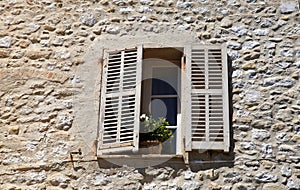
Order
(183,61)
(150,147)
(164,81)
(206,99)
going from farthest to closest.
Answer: (164,81)
(183,61)
(206,99)
(150,147)

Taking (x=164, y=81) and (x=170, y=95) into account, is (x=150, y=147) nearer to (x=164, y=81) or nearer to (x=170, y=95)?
(x=170, y=95)

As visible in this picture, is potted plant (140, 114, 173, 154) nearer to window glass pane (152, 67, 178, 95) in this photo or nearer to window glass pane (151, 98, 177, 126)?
window glass pane (151, 98, 177, 126)

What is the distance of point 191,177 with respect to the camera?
179 inches

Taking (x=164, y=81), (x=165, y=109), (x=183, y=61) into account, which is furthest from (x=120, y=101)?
(x=183, y=61)

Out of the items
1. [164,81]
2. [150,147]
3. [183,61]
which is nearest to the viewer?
[150,147]

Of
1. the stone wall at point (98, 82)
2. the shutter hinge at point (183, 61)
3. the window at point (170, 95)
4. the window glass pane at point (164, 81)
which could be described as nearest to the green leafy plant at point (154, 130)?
the window at point (170, 95)

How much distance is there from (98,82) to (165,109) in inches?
26.6

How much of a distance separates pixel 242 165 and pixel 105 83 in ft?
4.78

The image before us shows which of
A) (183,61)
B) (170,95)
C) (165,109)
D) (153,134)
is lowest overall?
(153,134)

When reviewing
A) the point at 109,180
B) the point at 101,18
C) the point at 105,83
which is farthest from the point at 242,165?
the point at 101,18

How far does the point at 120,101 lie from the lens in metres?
4.86

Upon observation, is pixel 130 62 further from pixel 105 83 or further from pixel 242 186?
pixel 242 186

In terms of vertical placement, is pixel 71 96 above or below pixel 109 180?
above

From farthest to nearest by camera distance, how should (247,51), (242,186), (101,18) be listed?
1. (101,18)
2. (247,51)
3. (242,186)
